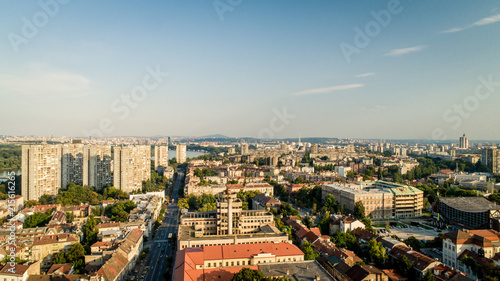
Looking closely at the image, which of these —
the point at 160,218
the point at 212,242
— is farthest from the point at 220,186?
the point at 212,242

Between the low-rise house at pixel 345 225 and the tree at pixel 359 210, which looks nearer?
the low-rise house at pixel 345 225

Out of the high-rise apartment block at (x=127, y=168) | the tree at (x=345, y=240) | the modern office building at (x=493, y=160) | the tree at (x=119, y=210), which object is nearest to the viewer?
the tree at (x=345, y=240)

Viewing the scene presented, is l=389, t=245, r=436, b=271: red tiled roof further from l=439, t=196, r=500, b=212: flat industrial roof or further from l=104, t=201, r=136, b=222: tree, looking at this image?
l=104, t=201, r=136, b=222: tree

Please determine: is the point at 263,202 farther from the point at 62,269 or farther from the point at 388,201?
the point at 62,269

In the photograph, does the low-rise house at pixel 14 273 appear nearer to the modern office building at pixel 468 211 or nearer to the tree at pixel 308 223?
the tree at pixel 308 223

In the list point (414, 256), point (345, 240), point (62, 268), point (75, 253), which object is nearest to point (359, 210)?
point (345, 240)

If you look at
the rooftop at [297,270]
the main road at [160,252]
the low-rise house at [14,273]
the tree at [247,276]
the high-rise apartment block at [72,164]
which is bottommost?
the main road at [160,252]

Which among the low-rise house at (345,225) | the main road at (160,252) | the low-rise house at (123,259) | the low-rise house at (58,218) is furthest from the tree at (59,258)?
the low-rise house at (345,225)
